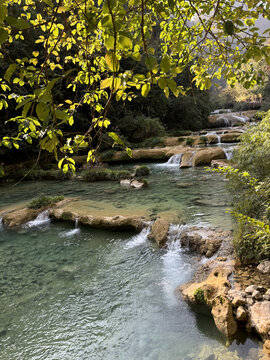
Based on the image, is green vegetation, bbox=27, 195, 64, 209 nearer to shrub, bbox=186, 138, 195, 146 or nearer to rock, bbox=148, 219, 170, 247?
rock, bbox=148, 219, 170, 247

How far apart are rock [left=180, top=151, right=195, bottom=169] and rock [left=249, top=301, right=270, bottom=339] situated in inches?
471

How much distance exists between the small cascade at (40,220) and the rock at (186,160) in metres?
8.90

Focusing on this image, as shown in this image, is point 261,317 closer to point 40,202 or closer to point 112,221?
point 112,221

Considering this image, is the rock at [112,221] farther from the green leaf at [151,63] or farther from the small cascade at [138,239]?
the green leaf at [151,63]

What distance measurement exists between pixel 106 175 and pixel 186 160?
5046 mm

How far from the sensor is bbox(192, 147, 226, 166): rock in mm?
14648

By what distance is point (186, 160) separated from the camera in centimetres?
1546

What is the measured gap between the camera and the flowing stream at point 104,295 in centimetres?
322

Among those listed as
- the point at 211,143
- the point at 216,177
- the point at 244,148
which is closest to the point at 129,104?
the point at 211,143

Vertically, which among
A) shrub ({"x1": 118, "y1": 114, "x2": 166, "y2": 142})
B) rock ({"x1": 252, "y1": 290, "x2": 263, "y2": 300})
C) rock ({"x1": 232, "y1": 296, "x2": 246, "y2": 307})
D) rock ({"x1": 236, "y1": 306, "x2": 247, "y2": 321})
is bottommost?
rock ({"x1": 236, "y1": 306, "x2": 247, "y2": 321})

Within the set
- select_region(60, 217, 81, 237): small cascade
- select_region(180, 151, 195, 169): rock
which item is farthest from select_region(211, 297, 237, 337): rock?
select_region(180, 151, 195, 169): rock

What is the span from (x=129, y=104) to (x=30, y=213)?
21.2 m

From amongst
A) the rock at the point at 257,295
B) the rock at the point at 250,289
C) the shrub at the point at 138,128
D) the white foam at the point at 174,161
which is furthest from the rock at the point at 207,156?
the rock at the point at 257,295

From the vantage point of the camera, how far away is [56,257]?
571cm
